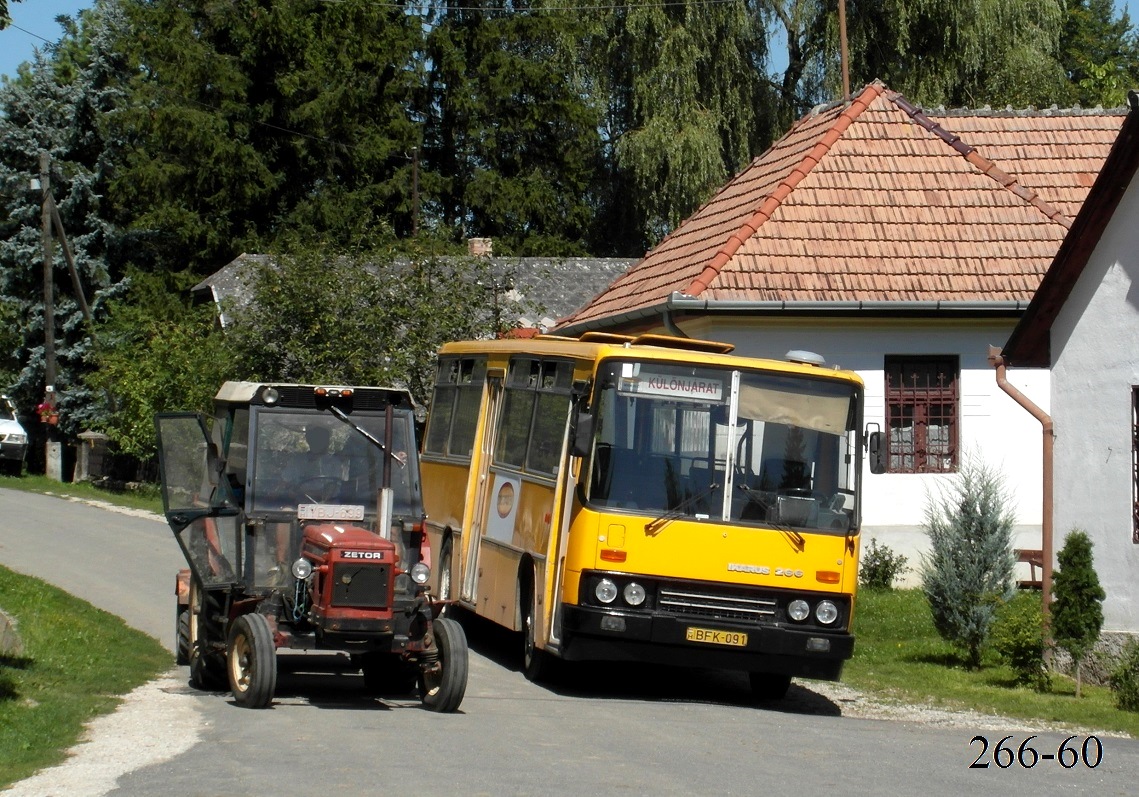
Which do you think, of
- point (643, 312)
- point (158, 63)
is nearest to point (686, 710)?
point (643, 312)

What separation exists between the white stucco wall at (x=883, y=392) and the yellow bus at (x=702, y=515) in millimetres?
7856

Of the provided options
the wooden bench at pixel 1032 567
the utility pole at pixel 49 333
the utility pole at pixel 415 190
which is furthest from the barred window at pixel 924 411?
the utility pole at pixel 49 333

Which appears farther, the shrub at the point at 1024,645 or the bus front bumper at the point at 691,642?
the shrub at the point at 1024,645

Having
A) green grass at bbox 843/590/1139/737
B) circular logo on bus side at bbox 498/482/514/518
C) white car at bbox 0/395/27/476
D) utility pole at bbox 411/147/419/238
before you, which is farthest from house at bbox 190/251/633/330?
circular logo on bus side at bbox 498/482/514/518

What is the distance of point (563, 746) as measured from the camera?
9656 millimetres

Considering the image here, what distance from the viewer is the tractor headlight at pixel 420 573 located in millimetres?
11016

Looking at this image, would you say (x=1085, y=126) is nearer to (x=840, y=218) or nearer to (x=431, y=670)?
(x=840, y=218)

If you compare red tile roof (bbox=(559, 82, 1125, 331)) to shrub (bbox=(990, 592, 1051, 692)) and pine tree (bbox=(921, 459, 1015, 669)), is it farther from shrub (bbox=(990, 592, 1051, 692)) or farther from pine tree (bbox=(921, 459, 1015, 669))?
shrub (bbox=(990, 592, 1051, 692))

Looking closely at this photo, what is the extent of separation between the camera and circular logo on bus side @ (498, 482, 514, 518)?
1473 cm

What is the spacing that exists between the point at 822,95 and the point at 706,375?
79.8ft

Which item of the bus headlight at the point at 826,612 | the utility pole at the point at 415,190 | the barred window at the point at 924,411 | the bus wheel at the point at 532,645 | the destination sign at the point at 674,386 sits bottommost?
the bus wheel at the point at 532,645

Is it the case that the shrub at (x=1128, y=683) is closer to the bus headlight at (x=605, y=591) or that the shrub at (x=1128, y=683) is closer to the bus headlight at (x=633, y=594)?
the bus headlight at (x=633, y=594)

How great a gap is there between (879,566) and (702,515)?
31.1 feet

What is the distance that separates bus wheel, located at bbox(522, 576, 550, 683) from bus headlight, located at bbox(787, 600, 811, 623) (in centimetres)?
213
